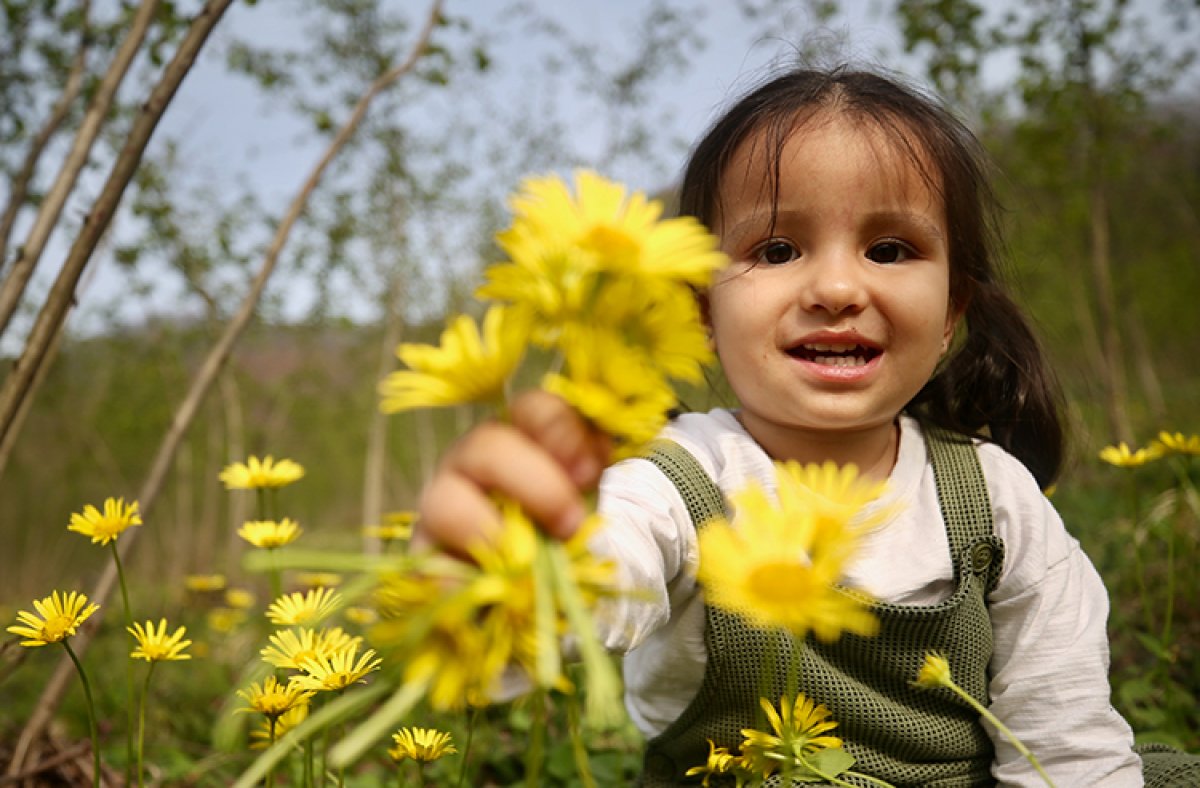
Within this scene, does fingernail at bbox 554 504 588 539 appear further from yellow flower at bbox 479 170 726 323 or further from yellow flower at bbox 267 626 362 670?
Answer: yellow flower at bbox 267 626 362 670

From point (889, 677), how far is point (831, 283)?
1.83ft

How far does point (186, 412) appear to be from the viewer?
1713mm

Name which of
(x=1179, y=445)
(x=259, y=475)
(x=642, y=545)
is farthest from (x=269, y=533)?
(x=1179, y=445)

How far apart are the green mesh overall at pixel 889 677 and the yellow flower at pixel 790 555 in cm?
63

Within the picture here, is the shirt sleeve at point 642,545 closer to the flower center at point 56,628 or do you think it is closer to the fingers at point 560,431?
the fingers at point 560,431

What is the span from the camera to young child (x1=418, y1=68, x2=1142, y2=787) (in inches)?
40.1

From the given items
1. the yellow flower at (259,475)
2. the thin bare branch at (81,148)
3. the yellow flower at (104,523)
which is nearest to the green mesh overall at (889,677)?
the yellow flower at (259,475)

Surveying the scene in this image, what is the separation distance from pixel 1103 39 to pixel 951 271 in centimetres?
594

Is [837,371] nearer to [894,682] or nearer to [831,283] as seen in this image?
[831,283]

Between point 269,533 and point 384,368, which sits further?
point 384,368

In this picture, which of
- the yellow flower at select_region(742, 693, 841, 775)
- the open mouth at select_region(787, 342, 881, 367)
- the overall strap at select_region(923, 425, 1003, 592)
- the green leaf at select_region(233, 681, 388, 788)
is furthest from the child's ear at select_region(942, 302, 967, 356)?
the green leaf at select_region(233, 681, 388, 788)

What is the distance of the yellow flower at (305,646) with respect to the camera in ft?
2.57

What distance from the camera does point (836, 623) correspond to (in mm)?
365

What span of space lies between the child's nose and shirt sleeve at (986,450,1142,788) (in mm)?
480
